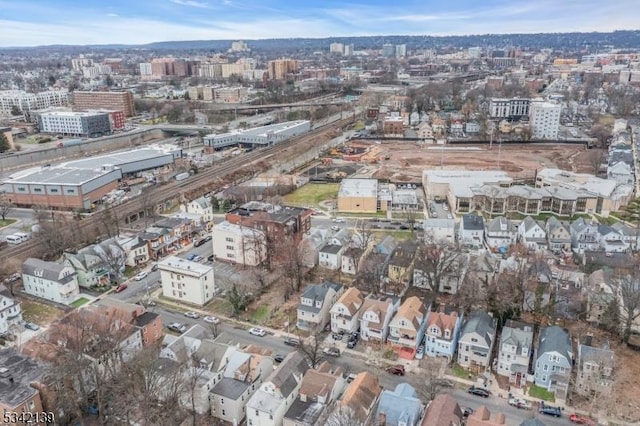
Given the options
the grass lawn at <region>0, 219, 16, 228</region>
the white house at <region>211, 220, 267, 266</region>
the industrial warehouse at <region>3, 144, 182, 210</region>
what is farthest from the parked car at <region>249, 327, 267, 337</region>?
the grass lawn at <region>0, 219, 16, 228</region>

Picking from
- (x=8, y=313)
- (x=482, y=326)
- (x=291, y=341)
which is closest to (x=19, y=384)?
(x=8, y=313)

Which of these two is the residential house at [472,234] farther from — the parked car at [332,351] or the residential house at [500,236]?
the parked car at [332,351]

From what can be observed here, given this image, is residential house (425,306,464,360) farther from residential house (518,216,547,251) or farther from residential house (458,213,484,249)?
residential house (518,216,547,251)

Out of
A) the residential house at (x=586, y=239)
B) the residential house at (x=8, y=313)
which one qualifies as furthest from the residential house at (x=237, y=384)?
the residential house at (x=586, y=239)

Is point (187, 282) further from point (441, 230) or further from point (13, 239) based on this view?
point (441, 230)

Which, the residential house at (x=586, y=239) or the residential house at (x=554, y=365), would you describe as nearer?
the residential house at (x=554, y=365)

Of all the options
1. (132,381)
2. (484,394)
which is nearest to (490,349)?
(484,394)
